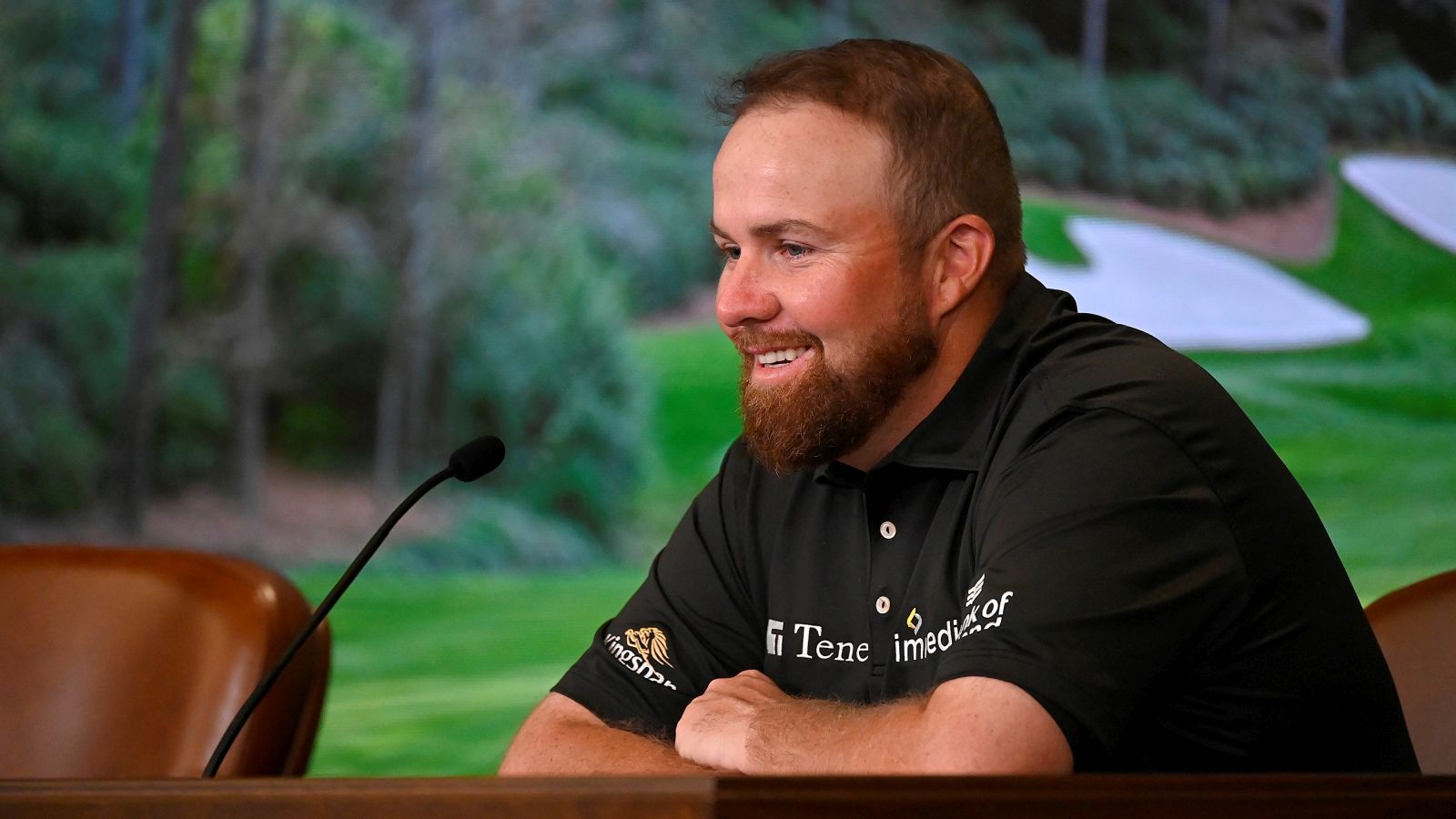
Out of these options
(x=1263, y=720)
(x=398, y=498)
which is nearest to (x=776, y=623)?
(x=1263, y=720)

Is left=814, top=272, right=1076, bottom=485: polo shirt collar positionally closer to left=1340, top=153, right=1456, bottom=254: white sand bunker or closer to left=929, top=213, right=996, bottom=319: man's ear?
left=929, top=213, right=996, bottom=319: man's ear

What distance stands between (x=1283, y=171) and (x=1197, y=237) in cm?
23

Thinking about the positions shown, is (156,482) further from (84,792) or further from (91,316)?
(84,792)

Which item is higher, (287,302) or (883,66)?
(883,66)

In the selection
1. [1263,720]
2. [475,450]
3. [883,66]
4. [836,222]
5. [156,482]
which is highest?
[883,66]

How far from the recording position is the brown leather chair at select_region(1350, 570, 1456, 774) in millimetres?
1579

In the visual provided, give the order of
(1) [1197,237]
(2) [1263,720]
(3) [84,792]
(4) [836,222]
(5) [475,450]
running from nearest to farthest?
(3) [84,792], (2) [1263,720], (5) [475,450], (4) [836,222], (1) [1197,237]

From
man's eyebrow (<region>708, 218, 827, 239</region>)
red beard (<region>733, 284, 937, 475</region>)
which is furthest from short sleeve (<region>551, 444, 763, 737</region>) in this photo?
man's eyebrow (<region>708, 218, 827, 239</region>)

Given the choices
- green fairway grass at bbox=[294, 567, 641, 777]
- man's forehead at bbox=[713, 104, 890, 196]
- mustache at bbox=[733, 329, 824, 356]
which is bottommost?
green fairway grass at bbox=[294, 567, 641, 777]

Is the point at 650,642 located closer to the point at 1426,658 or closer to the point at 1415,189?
the point at 1426,658

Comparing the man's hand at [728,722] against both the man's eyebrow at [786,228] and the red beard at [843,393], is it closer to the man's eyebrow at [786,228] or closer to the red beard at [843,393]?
the red beard at [843,393]

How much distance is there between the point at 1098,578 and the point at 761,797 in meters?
0.64

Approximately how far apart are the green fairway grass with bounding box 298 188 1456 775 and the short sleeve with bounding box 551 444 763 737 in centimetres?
131

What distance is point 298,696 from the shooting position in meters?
1.72
